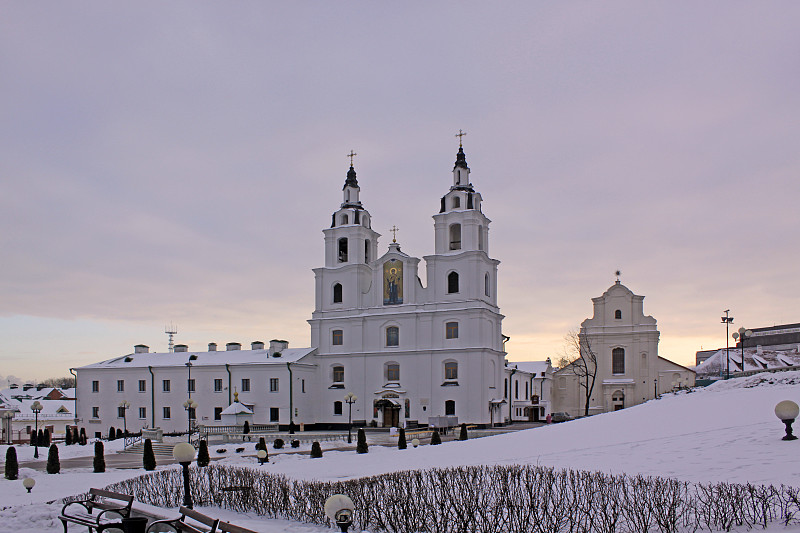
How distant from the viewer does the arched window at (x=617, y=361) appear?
59.2 m

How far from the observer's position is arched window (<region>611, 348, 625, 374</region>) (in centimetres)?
5916

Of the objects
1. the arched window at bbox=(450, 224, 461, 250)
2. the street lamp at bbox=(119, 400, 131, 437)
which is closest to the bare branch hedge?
the arched window at bbox=(450, 224, 461, 250)

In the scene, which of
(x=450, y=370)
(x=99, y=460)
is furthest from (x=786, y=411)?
(x=450, y=370)

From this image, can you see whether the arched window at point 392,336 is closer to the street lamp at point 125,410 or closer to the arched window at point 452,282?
the arched window at point 452,282

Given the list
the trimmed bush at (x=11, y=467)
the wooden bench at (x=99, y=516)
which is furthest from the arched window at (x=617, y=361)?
the wooden bench at (x=99, y=516)

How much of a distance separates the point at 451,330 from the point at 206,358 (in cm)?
2273

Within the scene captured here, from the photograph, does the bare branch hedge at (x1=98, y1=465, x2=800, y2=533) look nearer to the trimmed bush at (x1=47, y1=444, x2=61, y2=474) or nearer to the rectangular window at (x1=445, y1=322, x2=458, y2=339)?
the trimmed bush at (x1=47, y1=444, x2=61, y2=474)

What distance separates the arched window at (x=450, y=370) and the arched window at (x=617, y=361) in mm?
14702

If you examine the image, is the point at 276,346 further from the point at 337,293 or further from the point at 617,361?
the point at 617,361

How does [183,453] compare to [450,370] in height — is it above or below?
above

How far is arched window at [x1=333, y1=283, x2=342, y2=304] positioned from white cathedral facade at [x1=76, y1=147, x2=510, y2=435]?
0.28 ft

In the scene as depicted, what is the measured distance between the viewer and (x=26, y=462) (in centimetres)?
3503

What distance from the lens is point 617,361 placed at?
5941cm

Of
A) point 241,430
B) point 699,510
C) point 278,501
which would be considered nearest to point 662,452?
point 699,510
